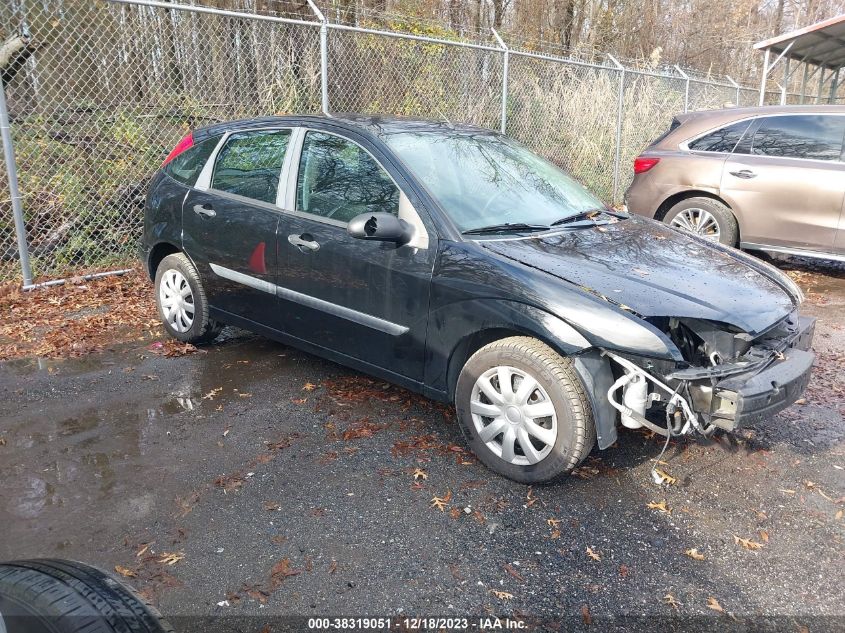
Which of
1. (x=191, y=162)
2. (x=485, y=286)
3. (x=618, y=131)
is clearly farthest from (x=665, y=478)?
(x=618, y=131)

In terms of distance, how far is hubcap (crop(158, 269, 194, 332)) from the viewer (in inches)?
197

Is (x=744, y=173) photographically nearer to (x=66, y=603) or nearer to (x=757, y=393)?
(x=757, y=393)

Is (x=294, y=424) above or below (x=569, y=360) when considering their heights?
below

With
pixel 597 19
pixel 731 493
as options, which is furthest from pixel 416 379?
pixel 597 19

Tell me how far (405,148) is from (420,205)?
0.50 metres

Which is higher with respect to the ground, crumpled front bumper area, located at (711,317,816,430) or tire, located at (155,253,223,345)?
crumpled front bumper area, located at (711,317,816,430)

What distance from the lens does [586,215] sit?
417 cm

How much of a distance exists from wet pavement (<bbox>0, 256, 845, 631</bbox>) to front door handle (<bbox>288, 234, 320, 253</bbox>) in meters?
0.96

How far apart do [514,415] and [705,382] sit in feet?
2.85

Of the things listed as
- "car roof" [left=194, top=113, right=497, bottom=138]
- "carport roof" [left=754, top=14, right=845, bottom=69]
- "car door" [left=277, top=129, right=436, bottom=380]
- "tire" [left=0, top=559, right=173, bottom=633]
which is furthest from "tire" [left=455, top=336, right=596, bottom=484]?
"carport roof" [left=754, top=14, right=845, bottom=69]

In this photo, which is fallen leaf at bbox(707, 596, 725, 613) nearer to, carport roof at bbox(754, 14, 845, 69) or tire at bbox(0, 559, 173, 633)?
tire at bbox(0, 559, 173, 633)

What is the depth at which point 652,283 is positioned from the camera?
321 cm

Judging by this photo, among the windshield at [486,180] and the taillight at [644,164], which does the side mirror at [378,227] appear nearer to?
the windshield at [486,180]

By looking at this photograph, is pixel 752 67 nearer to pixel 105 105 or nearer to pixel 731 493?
pixel 105 105
